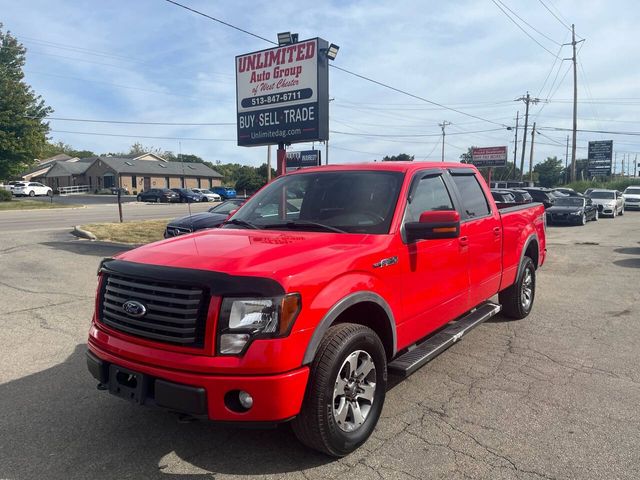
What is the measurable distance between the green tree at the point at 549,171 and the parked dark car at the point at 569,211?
8693 centimetres

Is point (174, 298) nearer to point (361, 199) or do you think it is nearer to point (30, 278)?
point (361, 199)

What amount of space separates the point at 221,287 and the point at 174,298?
336 mm

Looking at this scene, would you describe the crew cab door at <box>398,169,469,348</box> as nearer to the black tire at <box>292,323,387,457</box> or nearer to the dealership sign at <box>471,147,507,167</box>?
the black tire at <box>292,323,387,457</box>

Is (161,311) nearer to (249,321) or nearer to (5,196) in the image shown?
(249,321)

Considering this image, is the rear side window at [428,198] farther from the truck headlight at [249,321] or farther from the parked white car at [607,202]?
the parked white car at [607,202]

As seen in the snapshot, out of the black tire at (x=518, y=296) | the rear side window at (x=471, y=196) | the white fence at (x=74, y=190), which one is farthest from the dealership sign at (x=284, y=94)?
the white fence at (x=74, y=190)

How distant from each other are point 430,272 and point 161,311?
2116 mm

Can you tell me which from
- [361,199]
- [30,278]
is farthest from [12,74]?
[361,199]

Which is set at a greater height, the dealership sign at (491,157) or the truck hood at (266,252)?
the dealership sign at (491,157)

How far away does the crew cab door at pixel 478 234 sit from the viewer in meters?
4.66

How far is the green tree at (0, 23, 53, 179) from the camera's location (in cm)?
3744

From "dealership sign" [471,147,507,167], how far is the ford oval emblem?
50092 mm

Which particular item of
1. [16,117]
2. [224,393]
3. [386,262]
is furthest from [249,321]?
[16,117]

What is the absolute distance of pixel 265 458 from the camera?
310 centimetres
